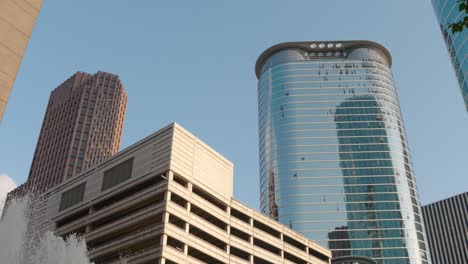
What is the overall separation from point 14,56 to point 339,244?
125 meters

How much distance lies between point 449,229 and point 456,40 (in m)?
101

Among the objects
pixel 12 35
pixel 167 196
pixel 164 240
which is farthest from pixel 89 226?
pixel 12 35

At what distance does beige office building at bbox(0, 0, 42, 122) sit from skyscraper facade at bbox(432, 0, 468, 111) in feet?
284

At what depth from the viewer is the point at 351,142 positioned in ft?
478

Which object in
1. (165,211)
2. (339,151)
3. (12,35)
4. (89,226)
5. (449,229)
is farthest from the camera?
(449,229)

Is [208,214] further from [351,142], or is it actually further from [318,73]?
[318,73]

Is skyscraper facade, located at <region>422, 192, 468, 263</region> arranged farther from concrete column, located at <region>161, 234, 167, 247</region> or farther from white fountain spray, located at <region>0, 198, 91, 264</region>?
white fountain spray, located at <region>0, 198, 91, 264</region>

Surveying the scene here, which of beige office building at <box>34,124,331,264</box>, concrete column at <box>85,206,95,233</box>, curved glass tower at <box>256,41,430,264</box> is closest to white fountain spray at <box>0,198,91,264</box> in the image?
beige office building at <box>34,124,331,264</box>

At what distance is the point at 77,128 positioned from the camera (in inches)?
6048

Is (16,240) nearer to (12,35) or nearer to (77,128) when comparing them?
(12,35)

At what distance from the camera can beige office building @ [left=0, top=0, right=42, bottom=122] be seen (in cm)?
1347

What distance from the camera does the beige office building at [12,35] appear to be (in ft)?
44.2

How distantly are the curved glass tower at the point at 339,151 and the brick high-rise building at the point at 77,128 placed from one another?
48770 mm

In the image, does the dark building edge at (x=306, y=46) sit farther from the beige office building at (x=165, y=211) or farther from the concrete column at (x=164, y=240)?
the concrete column at (x=164, y=240)
